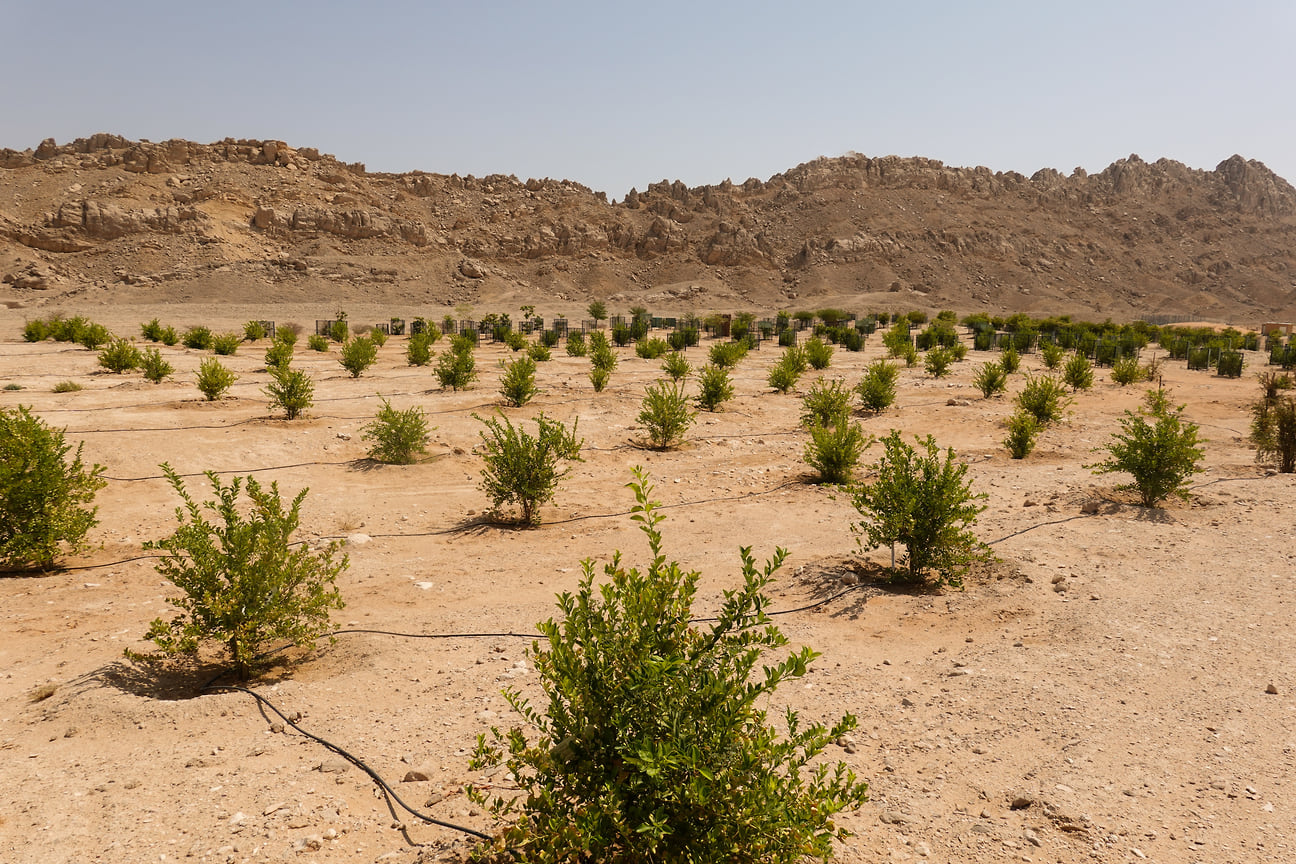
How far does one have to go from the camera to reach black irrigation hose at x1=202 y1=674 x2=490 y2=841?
3.12 metres

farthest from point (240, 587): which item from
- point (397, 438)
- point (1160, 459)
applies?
point (1160, 459)

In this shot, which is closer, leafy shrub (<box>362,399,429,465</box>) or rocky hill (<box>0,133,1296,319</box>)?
leafy shrub (<box>362,399,429,465</box>)

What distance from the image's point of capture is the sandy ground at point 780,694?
3121 mm

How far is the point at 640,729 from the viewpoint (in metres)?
2.39

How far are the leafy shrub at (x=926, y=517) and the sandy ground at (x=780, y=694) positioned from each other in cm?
29

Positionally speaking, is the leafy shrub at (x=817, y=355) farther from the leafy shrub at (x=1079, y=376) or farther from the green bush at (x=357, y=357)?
the green bush at (x=357, y=357)

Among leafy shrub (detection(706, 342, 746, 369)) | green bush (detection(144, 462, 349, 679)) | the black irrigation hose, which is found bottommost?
the black irrigation hose

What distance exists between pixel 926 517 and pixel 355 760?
4468 millimetres

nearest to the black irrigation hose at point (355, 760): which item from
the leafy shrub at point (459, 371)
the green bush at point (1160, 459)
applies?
the green bush at point (1160, 459)

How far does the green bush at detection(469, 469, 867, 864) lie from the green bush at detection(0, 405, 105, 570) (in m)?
5.55

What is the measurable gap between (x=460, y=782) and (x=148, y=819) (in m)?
1.24

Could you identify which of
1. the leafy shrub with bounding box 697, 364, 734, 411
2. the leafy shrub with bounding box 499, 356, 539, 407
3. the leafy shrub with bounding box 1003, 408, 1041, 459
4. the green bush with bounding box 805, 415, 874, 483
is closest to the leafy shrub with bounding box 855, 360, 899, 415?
the leafy shrub with bounding box 697, 364, 734, 411

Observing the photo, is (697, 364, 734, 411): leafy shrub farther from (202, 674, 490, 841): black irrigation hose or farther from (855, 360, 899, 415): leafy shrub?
(202, 674, 490, 841): black irrigation hose

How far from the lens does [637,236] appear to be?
74625 millimetres
